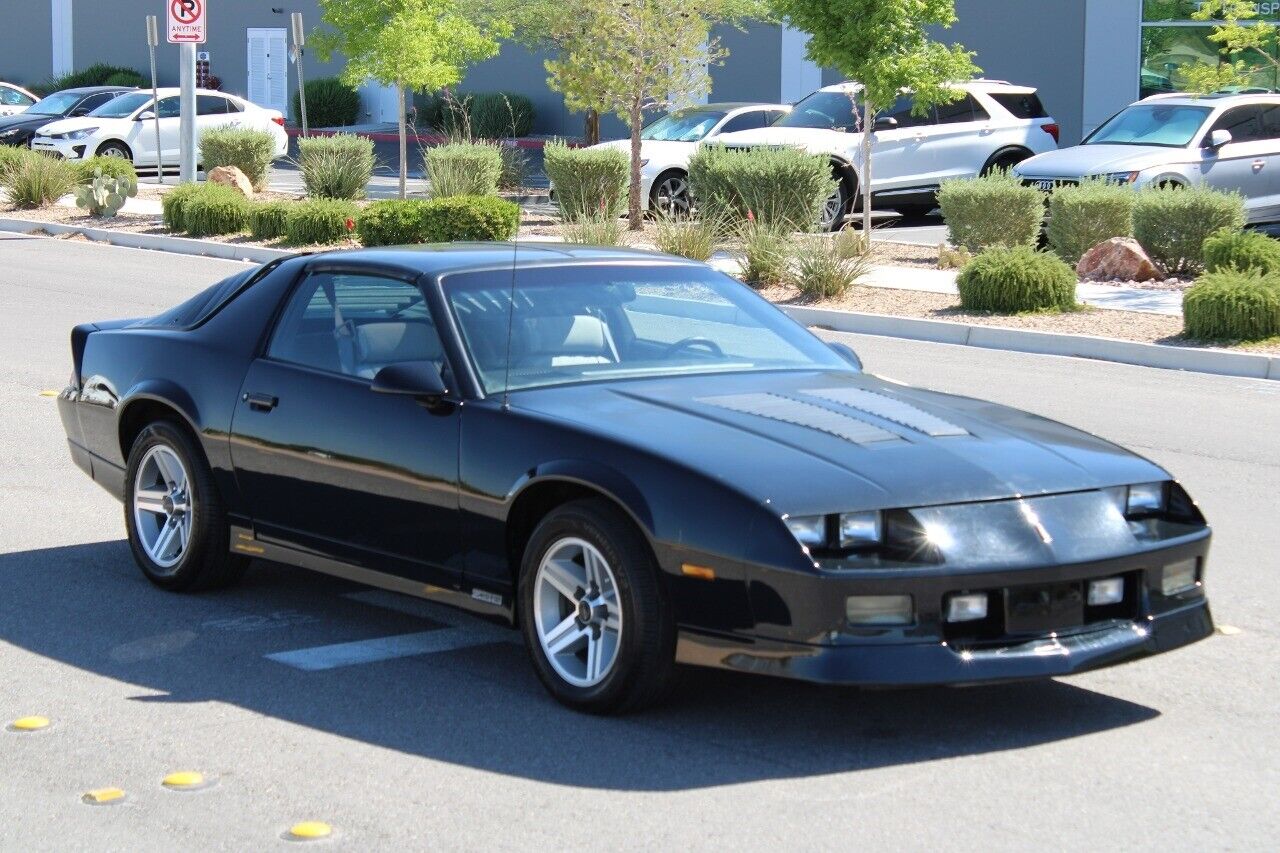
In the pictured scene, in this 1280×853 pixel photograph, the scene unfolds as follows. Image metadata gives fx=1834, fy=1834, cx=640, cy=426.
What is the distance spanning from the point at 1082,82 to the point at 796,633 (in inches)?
1112

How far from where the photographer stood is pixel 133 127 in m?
33.4

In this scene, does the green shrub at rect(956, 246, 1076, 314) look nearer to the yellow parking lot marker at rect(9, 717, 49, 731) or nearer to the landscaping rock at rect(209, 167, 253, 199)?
the yellow parking lot marker at rect(9, 717, 49, 731)

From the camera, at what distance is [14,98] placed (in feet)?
135

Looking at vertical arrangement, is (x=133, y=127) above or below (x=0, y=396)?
above

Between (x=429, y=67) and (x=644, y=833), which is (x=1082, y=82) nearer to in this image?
(x=429, y=67)

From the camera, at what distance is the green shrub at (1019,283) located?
1628 cm

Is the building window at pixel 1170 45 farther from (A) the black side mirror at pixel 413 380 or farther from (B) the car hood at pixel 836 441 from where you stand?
(A) the black side mirror at pixel 413 380

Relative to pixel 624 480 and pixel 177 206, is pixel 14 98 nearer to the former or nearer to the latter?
pixel 177 206

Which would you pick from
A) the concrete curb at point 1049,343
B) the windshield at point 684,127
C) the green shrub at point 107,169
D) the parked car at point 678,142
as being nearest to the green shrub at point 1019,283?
the concrete curb at point 1049,343

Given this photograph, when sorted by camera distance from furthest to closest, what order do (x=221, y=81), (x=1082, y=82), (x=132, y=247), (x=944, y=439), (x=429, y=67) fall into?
(x=221, y=81)
(x=1082, y=82)
(x=429, y=67)
(x=132, y=247)
(x=944, y=439)

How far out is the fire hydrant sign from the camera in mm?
25141

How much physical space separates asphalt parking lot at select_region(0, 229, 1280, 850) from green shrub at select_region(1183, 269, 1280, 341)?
732 centimetres

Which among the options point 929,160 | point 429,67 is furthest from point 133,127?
point 929,160

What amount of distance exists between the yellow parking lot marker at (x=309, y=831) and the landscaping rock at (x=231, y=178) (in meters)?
24.3
